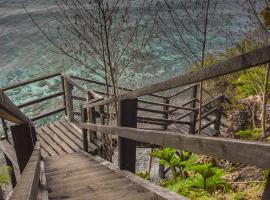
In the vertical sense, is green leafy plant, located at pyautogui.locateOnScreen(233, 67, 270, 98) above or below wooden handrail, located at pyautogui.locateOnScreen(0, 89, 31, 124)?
below

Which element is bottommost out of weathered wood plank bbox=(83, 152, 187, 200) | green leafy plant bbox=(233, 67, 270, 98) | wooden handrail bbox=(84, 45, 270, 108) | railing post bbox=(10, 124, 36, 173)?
green leafy plant bbox=(233, 67, 270, 98)

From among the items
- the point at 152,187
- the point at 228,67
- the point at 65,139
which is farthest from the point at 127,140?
the point at 65,139

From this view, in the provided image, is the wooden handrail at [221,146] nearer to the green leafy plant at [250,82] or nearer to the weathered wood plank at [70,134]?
the weathered wood plank at [70,134]

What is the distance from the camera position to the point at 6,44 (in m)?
21.4

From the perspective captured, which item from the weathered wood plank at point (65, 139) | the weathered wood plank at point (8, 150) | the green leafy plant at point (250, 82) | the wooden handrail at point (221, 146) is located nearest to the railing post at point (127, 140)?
the wooden handrail at point (221, 146)

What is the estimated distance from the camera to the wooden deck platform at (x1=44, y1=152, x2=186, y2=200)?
303 cm

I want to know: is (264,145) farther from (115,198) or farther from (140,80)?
(140,80)

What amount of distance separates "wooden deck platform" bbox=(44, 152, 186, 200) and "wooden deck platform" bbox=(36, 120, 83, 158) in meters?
2.43

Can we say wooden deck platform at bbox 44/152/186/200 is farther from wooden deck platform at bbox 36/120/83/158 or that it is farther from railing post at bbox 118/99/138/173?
wooden deck platform at bbox 36/120/83/158

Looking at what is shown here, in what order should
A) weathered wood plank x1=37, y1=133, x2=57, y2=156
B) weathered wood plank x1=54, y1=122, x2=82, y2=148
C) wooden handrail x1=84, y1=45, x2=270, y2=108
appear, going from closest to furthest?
wooden handrail x1=84, y1=45, x2=270, y2=108, weathered wood plank x1=37, y1=133, x2=57, y2=156, weathered wood plank x1=54, y1=122, x2=82, y2=148

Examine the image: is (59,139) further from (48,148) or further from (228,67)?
(228,67)

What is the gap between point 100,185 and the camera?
3682 mm

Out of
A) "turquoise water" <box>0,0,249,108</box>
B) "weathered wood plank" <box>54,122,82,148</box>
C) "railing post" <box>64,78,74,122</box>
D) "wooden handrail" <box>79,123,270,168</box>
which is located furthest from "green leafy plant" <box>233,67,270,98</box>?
"wooden handrail" <box>79,123,270,168</box>

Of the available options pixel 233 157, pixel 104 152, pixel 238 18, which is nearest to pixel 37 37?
pixel 238 18
